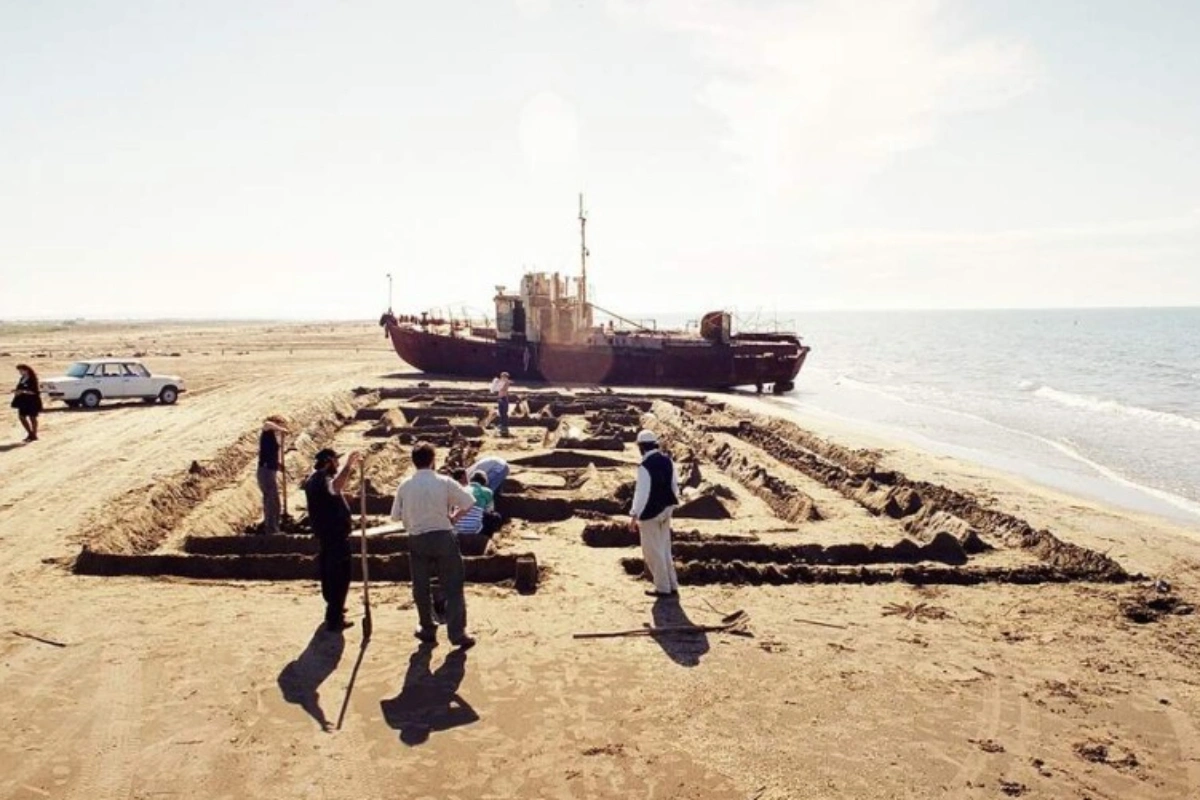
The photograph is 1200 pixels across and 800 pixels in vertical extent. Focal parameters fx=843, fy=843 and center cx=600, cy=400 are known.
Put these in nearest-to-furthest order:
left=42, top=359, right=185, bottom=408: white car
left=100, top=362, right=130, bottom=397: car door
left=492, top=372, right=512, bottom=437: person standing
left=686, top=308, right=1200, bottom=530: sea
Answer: left=492, top=372, right=512, bottom=437: person standing
left=686, top=308, right=1200, bottom=530: sea
left=42, top=359, right=185, bottom=408: white car
left=100, top=362, right=130, bottom=397: car door

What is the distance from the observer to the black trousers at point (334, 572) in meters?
Result: 7.99

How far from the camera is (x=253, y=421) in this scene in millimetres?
21750

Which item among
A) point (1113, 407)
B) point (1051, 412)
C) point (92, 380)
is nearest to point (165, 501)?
point (92, 380)

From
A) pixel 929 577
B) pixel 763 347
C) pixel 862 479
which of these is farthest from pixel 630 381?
pixel 929 577

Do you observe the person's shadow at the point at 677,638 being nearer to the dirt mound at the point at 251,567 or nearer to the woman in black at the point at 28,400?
the dirt mound at the point at 251,567

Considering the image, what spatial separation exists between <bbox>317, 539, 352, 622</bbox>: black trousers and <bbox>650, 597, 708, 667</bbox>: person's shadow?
3.05 m

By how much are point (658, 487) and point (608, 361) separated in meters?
28.9

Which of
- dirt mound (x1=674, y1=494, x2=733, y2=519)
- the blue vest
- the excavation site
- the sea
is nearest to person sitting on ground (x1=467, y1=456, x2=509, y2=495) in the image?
the excavation site

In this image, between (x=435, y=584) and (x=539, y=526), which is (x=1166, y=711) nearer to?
(x=435, y=584)

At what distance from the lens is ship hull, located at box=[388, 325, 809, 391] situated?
37.5 m

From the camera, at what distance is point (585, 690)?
702 centimetres

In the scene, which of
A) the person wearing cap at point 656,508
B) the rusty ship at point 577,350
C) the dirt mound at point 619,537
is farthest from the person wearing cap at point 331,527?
the rusty ship at point 577,350

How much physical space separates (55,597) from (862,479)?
44.2 ft

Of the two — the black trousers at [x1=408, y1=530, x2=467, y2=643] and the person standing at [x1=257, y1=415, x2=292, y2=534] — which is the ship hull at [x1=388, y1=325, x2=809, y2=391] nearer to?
the person standing at [x1=257, y1=415, x2=292, y2=534]
